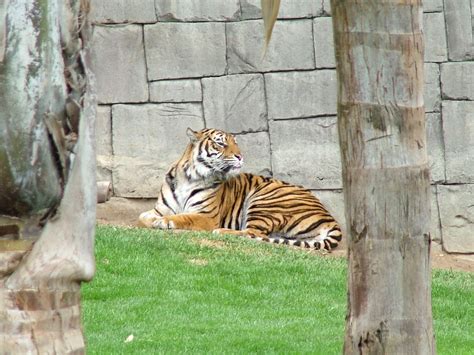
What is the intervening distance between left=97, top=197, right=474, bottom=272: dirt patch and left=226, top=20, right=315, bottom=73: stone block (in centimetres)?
170

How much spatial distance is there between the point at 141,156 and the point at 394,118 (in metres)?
7.46

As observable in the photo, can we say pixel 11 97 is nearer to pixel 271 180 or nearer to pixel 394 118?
pixel 394 118

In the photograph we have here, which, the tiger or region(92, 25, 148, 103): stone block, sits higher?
region(92, 25, 148, 103): stone block

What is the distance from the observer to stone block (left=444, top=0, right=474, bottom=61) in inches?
424

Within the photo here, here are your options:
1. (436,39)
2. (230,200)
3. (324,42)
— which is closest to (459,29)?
(436,39)

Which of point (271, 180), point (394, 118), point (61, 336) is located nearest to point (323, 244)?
point (271, 180)

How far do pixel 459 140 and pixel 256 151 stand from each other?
1913 mm

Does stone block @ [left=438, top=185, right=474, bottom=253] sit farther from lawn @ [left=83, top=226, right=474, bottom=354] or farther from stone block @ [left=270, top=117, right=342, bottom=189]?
lawn @ [left=83, top=226, right=474, bottom=354]

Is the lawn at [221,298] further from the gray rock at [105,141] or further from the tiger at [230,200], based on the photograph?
the gray rock at [105,141]

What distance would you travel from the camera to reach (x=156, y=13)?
37.1 ft

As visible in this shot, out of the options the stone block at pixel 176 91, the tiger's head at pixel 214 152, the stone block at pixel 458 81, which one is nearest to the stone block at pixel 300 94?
the tiger's head at pixel 214 152

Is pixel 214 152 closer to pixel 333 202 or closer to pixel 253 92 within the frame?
pixel 253 92

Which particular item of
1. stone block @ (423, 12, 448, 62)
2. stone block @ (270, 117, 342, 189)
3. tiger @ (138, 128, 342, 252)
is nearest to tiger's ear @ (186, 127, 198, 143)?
tiger @ (138, 128, 342, 252)

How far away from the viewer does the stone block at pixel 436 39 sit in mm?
10844
